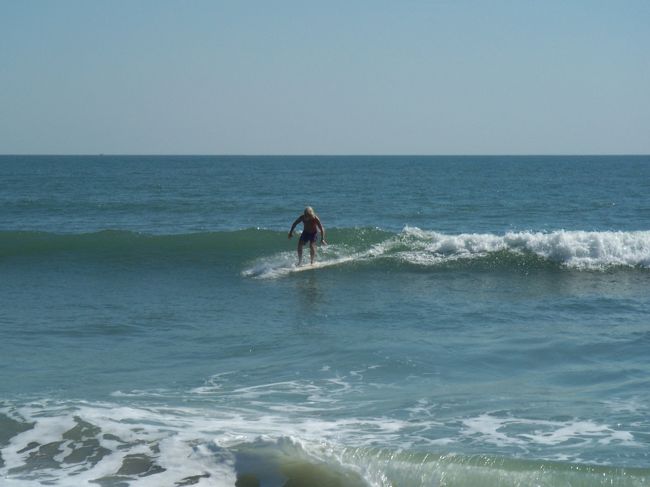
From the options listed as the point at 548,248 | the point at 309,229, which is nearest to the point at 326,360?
the point at 309,229

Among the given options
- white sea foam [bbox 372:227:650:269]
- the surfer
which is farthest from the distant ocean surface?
the surfer

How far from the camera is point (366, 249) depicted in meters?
21.2

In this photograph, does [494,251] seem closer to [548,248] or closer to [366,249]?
[548,248]

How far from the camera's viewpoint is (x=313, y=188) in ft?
160

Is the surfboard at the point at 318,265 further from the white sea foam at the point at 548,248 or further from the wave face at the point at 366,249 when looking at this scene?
the white sea foam at the point at 548,248

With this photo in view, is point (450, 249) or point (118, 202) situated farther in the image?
point (118, 202)

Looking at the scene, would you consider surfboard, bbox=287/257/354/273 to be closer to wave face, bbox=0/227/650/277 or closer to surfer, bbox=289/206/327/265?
wave face, bbox=0/227/650/277

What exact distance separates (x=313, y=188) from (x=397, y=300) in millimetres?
33747

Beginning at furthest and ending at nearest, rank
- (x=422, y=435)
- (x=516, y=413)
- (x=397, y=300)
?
1. (x=397, y=300)
2. (x=516, y=413)
3. (x=422, y=435)

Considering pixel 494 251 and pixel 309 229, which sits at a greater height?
pixel 309 229

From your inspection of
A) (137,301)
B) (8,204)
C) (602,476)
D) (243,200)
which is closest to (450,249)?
(137,301)

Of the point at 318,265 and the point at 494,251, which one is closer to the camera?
the point at 318,265

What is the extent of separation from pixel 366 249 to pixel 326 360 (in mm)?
10461

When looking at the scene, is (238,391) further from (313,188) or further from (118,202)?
(313,188)
